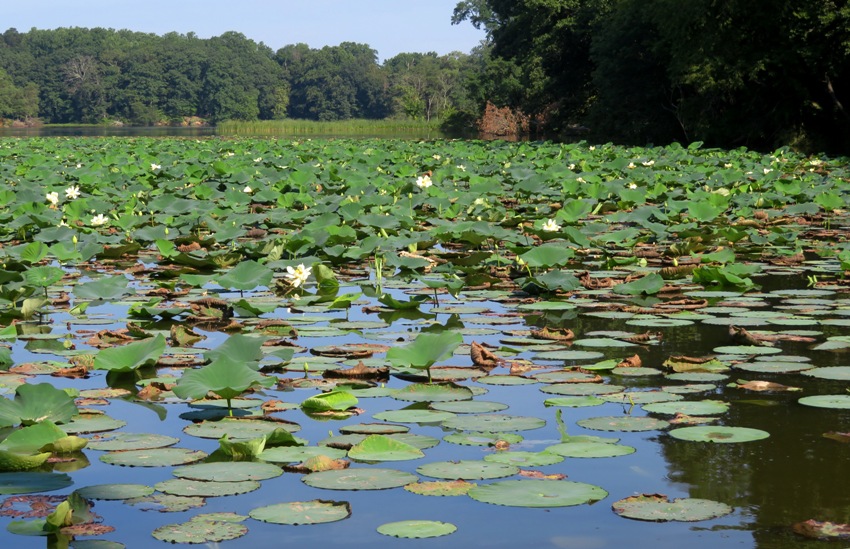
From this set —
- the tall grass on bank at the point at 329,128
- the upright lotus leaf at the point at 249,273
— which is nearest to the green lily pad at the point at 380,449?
the upright lotus leaf at the point at 249,273

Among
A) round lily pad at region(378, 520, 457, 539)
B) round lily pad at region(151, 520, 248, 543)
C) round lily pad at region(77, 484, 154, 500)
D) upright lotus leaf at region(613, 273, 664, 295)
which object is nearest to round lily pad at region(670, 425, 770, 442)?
round lily pad at region(378, 520, 457, 539)

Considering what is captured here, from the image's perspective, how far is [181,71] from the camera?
10750cm

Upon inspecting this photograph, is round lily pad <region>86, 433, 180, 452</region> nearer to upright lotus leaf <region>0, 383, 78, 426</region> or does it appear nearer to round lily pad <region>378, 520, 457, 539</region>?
upright lotus leaf <region>0, 383, 78, 426</region>

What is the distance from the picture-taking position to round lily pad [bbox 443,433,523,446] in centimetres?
225

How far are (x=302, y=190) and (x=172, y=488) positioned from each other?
7.00 metres

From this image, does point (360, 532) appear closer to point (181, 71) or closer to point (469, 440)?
point (469, 440)

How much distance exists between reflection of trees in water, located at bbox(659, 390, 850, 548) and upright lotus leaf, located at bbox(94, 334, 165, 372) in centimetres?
139

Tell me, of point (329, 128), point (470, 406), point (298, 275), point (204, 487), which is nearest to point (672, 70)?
point (298, 275)

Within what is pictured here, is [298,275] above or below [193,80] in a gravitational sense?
below

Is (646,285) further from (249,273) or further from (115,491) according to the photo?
(115,491)

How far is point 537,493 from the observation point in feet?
6.20

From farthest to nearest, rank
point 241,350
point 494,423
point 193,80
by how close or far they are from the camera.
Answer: point 193,80, point 241,350, point 494,423

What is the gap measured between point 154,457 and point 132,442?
0.49 ft

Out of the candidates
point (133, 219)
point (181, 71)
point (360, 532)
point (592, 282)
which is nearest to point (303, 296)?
point (592, 282)
